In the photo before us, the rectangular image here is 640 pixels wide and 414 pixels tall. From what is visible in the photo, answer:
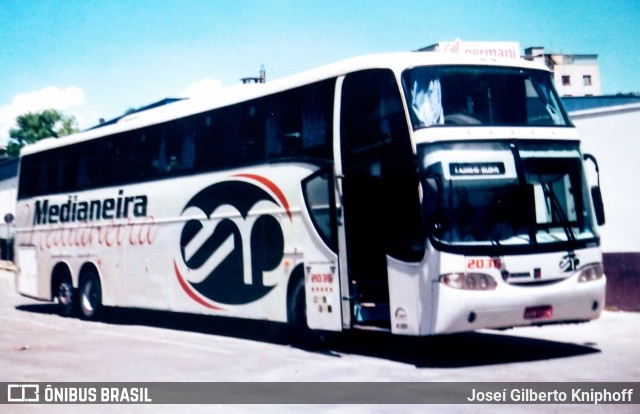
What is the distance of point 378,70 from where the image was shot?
10.4 m

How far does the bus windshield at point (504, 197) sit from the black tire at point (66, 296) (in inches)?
462

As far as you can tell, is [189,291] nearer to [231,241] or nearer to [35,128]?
[231,241]

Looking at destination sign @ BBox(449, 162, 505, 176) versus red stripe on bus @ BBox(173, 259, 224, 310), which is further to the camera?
red stripe on bus @ BBox(173, 259, 224, 310)

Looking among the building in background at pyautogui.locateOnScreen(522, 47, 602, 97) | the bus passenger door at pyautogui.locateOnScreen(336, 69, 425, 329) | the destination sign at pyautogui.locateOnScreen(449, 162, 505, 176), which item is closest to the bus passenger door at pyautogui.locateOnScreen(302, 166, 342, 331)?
the bus passenger door at pyautogui.locateOnScreen(336, 69, 425, 329)

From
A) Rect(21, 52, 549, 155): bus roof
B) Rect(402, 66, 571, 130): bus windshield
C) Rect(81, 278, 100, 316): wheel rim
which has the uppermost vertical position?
Rect(21, 52, 549, 155): bus roof

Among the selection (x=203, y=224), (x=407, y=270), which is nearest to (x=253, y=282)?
(x=203, y=224)

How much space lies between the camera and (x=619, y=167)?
17.0 meters

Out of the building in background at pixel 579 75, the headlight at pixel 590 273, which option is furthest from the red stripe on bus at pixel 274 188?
the building in background at pixel 579 75

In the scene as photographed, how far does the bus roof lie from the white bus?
1.6 inches

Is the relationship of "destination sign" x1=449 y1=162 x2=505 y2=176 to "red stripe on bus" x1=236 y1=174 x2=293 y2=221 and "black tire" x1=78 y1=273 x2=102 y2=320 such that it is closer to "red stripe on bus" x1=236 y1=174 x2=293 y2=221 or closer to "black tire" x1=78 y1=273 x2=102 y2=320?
"red stripe on bus" x1=236 y1=174 x2=293 y2=221

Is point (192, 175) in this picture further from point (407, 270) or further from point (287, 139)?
point (407, 270)

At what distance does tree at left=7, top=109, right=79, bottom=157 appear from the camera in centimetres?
9862

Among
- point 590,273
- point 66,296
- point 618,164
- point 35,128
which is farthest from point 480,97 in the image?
point 35,128

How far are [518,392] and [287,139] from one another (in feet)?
19.2
